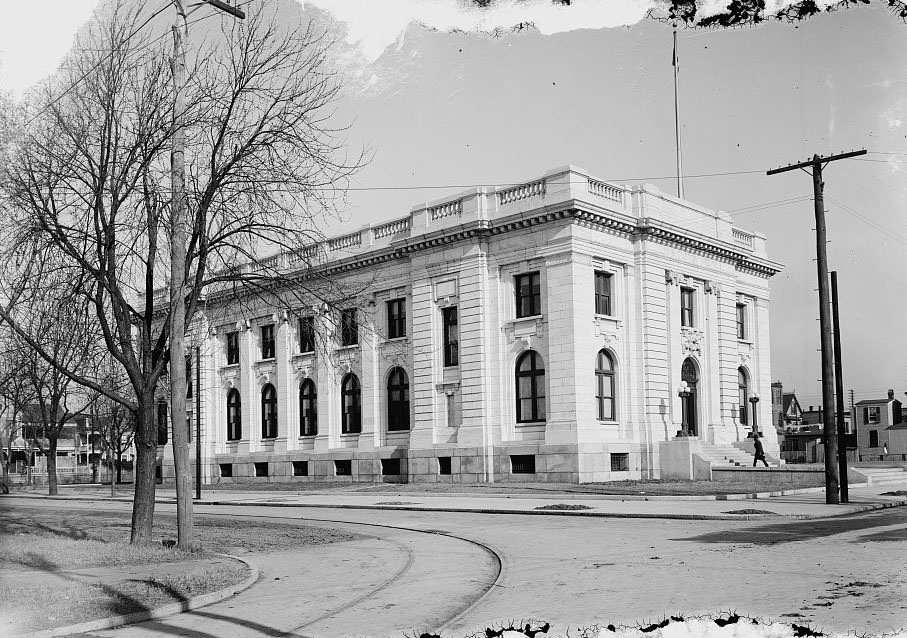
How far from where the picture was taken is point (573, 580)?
12492mm

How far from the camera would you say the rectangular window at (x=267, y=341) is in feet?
183

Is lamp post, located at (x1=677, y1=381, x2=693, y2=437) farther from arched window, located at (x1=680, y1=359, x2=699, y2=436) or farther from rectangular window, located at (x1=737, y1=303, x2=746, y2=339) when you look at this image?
rectangular window, located at (x1=737, y1=303, x2=746, y2=339)

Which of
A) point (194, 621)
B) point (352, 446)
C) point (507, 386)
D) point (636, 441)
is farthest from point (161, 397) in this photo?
point (194, 621)

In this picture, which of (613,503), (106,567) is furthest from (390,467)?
(106,567)

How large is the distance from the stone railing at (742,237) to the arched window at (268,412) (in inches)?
1102

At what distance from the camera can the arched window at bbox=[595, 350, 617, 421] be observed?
137ft

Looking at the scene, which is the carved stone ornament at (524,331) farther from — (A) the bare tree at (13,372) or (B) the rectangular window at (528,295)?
(A) the bare tree at (13,372)

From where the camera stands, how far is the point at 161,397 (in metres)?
52.6

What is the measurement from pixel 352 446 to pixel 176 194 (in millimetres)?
35303

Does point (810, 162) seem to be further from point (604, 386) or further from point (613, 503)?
point (604, 386)

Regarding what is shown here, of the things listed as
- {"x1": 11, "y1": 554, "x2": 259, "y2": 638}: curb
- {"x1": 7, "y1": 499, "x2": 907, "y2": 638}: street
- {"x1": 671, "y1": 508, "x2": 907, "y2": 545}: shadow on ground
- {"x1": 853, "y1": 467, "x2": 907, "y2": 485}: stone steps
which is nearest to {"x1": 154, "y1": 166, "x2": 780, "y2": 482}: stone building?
{"x1": 853, "y1": 467, "x2": 907, "y2": 485}: stone steps

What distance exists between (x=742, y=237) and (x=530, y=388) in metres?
17.7

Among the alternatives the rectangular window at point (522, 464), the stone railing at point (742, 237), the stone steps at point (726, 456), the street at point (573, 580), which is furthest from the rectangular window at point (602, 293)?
the street at point (573, 580)

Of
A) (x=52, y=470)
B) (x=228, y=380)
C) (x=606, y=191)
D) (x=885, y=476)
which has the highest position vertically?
(x=606, y=191)
